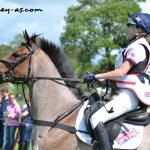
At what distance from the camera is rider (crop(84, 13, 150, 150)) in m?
6.25

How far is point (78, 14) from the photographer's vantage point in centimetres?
5772

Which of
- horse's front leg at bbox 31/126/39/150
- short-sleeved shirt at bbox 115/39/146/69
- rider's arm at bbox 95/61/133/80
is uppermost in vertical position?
short-sleeved shirt at bbox 115/39/146/69

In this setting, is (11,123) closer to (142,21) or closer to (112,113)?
(112,113)

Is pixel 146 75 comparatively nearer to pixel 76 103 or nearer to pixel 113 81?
pixel 113 81

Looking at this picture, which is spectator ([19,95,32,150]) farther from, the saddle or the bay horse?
the saddle

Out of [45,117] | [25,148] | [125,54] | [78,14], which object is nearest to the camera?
[125,54]

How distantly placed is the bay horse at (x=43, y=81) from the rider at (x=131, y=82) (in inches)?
21.9

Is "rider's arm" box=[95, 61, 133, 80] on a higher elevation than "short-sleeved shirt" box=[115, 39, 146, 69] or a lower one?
lower

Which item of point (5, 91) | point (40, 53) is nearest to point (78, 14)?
point (5, 91)

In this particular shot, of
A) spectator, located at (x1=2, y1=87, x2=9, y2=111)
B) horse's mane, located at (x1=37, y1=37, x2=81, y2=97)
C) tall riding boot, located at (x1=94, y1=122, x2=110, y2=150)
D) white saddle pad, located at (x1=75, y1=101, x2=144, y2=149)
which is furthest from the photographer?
spectator, located at (x1=2, y1=87, x2=9, y2=111)

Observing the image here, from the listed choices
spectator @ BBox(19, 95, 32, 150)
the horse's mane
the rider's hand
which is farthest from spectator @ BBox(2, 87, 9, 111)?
the rider's hand

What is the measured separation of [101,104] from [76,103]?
0.59 m

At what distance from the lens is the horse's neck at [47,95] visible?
683 cm

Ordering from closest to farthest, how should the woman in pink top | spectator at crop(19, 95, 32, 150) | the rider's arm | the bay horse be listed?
1. the rider's arm
2. the bay horse
3. spectator at crop(19, 95, 32, 150)
4. the woman in pink top
